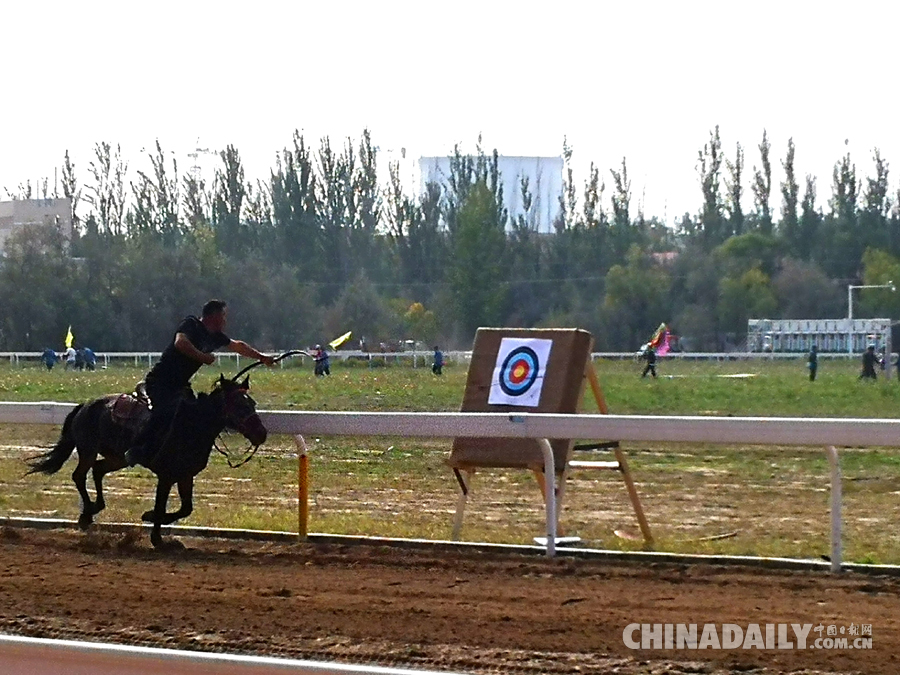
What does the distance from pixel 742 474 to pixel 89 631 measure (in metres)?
8.98

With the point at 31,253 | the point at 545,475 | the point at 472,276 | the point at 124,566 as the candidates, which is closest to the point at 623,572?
the point at 545,475

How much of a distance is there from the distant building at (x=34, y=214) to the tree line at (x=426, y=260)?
0.94m

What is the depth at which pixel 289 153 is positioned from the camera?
244ft

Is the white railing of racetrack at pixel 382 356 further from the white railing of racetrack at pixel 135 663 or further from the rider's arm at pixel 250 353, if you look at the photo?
the white railing of racetrack at pixel 135 663

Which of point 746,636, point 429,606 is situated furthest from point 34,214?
point 746,636

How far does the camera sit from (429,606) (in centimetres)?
805

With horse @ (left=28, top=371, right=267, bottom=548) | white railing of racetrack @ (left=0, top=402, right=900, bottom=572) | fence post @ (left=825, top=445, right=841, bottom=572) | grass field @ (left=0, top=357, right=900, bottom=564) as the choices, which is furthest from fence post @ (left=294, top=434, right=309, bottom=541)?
fence post @ (left=825, top=445, right=841, bottom=572)

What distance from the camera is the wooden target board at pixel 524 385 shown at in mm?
10875

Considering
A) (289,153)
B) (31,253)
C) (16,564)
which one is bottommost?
(16,564)

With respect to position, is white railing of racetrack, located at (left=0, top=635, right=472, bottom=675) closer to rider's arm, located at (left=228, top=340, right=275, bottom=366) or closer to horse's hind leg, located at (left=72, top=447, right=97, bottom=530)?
rider's arm, located at (left=228, top=340, right=275, bottom=366)

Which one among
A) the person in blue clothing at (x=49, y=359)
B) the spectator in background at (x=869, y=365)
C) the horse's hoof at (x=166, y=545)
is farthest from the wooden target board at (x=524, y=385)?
the person in blue clothing at (x=49, y=359)

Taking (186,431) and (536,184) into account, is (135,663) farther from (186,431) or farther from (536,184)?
(536,184)

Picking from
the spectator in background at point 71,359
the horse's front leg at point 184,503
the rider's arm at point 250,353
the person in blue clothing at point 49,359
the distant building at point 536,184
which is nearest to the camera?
the rider's arm at point 250,353

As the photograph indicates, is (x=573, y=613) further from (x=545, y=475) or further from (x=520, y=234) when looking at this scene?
(x=520, y=234)
